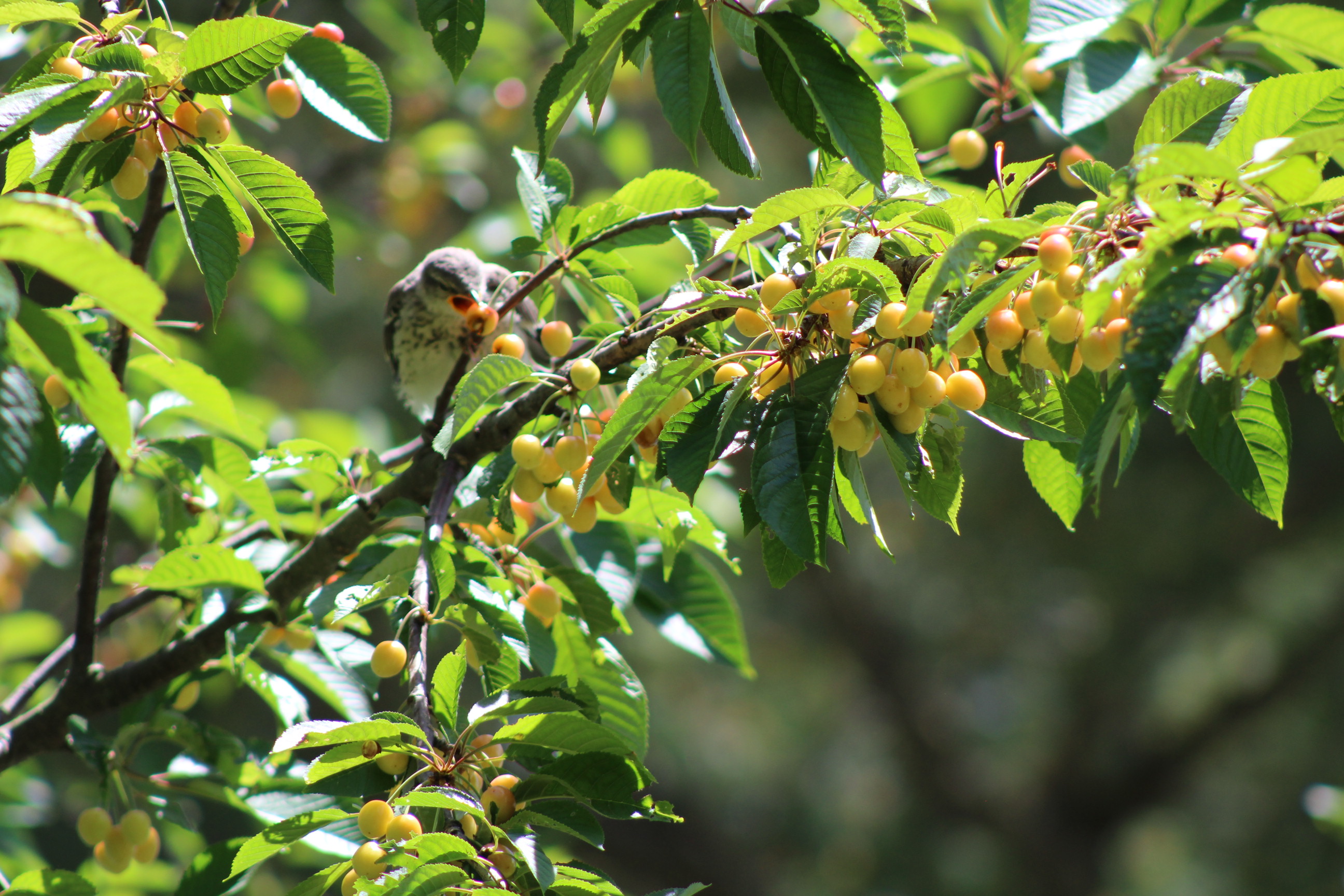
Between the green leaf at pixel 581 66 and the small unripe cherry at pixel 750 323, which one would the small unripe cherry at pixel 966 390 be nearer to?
the small unripe cherry at pixel 750 323

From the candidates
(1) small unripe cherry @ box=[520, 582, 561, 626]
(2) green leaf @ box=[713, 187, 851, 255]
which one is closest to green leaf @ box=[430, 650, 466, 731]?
(1) small unripe cherry @ box=[520, 582, 561, 626]

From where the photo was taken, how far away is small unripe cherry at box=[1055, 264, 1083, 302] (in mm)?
937

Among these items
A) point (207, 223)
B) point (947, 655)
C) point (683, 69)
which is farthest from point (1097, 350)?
point (947, 655)

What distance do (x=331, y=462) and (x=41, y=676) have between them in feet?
2.75

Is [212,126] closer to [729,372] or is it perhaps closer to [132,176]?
[132,176]

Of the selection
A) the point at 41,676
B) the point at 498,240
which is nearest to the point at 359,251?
the point at 498,240

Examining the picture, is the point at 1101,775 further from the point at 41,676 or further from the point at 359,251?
the point at 41,676

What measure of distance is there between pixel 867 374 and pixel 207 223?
79cm

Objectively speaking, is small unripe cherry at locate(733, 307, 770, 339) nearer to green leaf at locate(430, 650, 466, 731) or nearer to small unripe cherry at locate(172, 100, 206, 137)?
green leaf at locate(430, 650, 466, 731)

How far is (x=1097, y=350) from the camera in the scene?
947 millimetres

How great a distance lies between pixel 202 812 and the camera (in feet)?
15.7

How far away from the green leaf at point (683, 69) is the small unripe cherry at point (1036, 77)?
111 centimetres

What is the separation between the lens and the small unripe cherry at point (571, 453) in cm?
125

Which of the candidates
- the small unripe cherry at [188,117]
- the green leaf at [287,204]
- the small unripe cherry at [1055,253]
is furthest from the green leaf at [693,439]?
the small unripe cherry at [188,117]
